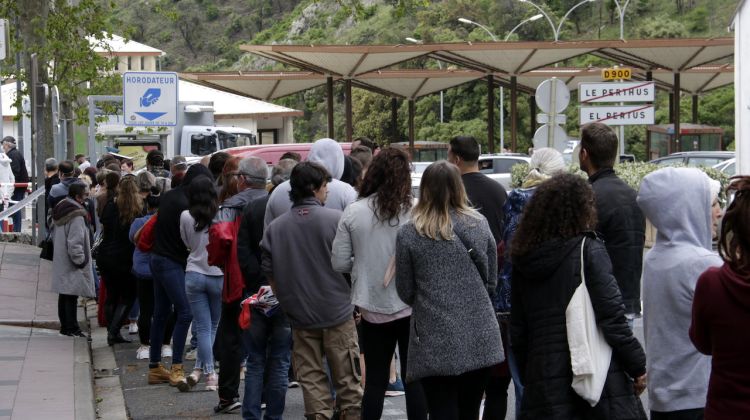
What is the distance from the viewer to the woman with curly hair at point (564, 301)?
4.69 meters

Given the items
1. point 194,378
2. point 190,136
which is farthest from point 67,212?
point 190,136

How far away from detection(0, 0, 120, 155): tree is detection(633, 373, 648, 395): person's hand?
16528mm

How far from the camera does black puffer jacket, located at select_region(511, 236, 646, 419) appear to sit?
15.4ft

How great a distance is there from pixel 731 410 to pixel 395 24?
340ft

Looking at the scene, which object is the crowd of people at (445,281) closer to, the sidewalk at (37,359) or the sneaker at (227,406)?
the sneaker at (227,406)

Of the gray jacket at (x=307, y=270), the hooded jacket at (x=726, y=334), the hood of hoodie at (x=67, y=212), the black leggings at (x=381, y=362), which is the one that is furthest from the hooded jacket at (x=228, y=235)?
the hooded jacket at (x=726, y=334)

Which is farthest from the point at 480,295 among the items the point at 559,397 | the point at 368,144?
the point at 368,144

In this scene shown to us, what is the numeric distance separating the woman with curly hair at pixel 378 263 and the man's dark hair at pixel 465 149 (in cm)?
71

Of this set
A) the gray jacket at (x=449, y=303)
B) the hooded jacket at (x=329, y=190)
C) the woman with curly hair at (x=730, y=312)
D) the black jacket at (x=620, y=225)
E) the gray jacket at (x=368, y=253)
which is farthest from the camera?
the hooded jacket at (x=329, y=190)

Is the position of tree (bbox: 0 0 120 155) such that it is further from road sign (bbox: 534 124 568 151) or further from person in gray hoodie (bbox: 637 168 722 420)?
person in gray hoodie (bbox: 637 168 722 420)

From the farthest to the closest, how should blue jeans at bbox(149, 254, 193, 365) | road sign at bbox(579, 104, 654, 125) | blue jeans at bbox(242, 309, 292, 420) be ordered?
road sign at bbox(579, 104, 654, 125) → blue jeans at bbox(149, 254, 193, 365) → blue jeans at bbox(242, 309, 292, 420)

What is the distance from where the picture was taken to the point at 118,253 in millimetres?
11133

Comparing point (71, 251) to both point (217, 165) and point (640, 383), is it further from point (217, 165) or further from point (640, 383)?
point (640, 383)

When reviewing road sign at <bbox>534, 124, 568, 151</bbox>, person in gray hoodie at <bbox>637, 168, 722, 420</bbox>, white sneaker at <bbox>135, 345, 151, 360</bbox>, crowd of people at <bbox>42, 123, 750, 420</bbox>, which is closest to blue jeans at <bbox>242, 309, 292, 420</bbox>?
crowd of people at <bbox>42, 123, 750, 420</bbox>
